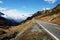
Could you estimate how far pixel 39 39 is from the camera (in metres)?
19.9
